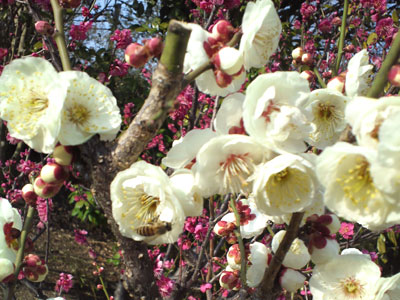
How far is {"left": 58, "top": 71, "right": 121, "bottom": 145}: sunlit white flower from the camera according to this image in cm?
70

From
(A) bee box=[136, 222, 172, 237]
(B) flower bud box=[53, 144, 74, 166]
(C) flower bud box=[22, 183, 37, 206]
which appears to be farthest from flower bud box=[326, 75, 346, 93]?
(C) flower bud box=[22, 183, 37, 206]

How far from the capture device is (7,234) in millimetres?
932

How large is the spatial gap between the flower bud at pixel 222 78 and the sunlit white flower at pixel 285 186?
20cm

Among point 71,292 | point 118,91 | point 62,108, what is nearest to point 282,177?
point 62,108

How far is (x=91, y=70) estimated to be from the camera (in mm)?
3748

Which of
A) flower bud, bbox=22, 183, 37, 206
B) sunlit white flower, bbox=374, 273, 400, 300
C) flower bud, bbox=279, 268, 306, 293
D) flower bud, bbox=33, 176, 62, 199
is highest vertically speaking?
flower bud, bbox=33, 176, 62, 199

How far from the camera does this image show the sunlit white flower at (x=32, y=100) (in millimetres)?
685

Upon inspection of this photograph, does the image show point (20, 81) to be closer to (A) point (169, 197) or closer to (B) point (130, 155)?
(B) point (130, 155)

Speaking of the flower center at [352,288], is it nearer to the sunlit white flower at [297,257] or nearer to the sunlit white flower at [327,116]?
the sunlit white flower at [297,257]

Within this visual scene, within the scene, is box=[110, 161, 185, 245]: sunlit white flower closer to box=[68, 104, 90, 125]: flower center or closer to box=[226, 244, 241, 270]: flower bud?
box=[68, 104, 90, 125]: flower center

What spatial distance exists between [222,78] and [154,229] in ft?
1.12

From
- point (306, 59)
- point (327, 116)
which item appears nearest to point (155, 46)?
point (327, 116)

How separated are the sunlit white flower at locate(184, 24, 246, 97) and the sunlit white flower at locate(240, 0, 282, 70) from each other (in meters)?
0.05

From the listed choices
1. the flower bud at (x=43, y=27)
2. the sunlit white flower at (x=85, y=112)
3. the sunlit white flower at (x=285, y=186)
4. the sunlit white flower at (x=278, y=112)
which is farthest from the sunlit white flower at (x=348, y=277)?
the flower bud at (x=43, y=27)
